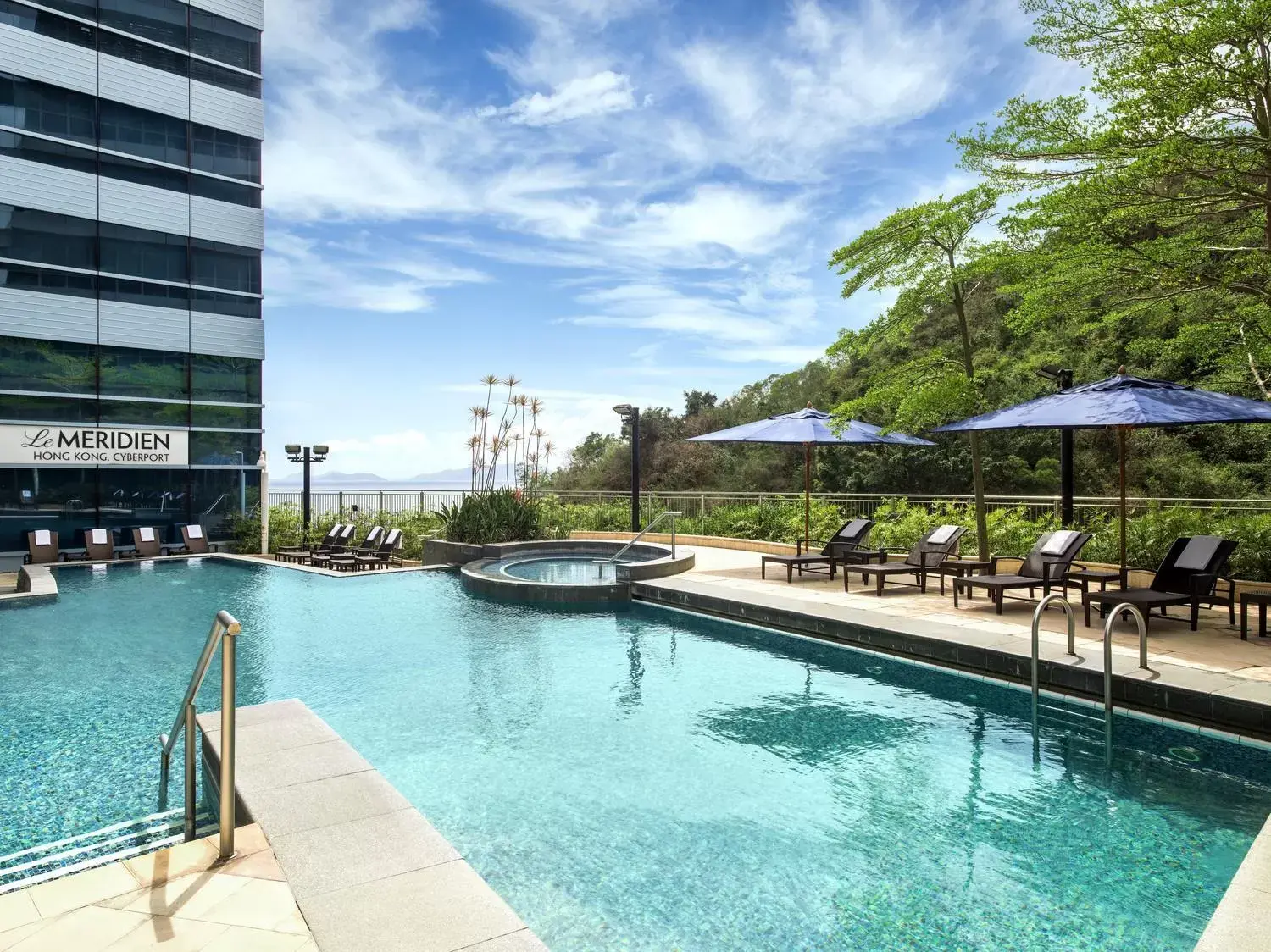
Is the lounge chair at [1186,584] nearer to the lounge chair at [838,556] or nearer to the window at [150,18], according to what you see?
the lounge chair at [838,556]

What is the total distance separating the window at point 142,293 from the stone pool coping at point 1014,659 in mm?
14740

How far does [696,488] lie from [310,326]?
1783cm

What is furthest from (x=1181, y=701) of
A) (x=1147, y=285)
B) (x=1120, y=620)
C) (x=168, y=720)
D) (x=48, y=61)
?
(x=48, y=61)

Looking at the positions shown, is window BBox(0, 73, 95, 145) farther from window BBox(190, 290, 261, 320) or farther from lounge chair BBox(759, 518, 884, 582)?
lounge chair BBox(759, 518, 884, 582)

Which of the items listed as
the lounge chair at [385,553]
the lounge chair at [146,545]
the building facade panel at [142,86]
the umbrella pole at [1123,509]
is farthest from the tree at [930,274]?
the building facade panel at [142,86]

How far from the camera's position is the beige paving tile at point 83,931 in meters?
2.45

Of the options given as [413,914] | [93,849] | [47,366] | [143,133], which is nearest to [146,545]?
[47,366]

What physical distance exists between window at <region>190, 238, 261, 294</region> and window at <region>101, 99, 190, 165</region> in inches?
77.0

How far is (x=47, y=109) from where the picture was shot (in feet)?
53.4

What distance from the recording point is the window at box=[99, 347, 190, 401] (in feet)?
55.8

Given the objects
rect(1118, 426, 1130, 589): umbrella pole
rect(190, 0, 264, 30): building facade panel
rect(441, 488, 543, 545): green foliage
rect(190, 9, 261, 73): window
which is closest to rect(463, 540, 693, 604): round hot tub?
rect(441, 488, 543, 545): green foliage

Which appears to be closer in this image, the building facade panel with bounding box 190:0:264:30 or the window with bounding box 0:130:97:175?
the window with bounding box 0:130:97:175

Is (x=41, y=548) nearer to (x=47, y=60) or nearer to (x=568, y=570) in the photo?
(x=47, y=60)

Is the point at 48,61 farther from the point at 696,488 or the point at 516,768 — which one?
the point at 696,488
